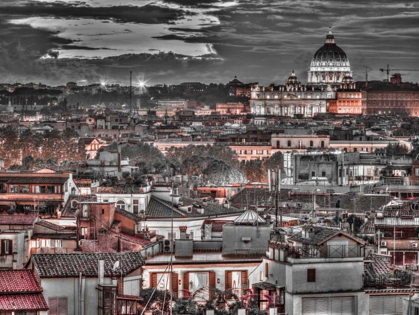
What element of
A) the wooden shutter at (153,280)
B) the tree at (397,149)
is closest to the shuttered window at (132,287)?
the wooden shutter at (153,280)

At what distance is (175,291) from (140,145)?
229ft

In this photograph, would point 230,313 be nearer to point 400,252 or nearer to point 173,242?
point 173,242

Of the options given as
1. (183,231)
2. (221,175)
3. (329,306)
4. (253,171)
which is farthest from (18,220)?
(253,171)

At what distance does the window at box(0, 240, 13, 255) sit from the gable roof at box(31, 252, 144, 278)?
420cm

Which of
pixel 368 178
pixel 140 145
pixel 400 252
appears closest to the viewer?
pixel 400 252

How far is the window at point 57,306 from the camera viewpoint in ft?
61.2

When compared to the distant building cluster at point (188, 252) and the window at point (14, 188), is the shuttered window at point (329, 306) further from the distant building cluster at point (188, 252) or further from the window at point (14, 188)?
the window at point (14, 188)

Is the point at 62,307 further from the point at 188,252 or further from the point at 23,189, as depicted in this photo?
the point at 23,189

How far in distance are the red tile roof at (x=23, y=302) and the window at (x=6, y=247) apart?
18.7 feet

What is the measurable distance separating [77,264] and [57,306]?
0.73 m

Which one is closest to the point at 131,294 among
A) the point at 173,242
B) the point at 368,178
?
the point at 173,242

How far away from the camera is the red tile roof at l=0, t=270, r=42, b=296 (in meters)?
18.1

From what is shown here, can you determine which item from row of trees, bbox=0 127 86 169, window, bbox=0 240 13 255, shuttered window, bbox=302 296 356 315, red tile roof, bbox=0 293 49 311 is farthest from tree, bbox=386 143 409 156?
red tile roof, bbox=0 293 49 311

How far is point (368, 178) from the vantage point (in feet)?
207
